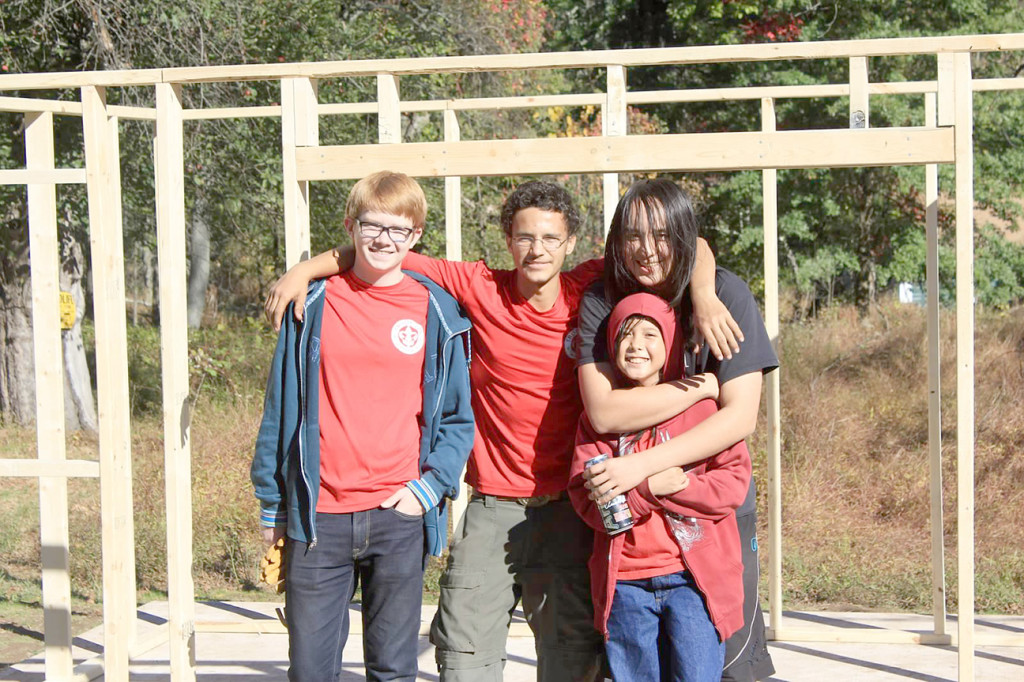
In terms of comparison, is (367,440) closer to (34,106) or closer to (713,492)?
(713,492)

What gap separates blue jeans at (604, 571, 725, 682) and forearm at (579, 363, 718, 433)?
42 cm

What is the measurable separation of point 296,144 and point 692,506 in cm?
192

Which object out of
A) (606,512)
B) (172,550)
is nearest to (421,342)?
(606,512)

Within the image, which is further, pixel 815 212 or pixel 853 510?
pixel 815 212

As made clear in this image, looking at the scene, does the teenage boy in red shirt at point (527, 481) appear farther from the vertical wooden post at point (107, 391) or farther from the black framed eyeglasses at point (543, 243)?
the vertical wooden post at point (107, 391)

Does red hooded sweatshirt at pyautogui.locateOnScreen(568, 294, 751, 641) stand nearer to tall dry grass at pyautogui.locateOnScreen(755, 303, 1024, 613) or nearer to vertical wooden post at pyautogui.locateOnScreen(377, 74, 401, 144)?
vertical wooden post at pyautogui.locateOnScreen(377, 74, 401, 144)

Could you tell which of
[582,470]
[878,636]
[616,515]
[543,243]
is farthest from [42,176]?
[878,636]

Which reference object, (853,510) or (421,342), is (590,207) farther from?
(421,342)

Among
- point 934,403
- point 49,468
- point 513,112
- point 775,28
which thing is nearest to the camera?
point 49,468

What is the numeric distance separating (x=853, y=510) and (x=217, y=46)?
237 inches

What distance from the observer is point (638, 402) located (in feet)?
9.81

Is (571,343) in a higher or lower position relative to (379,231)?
lower

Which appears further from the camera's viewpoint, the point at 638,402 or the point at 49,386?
the point at 49,386

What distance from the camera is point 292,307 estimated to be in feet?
10.8
